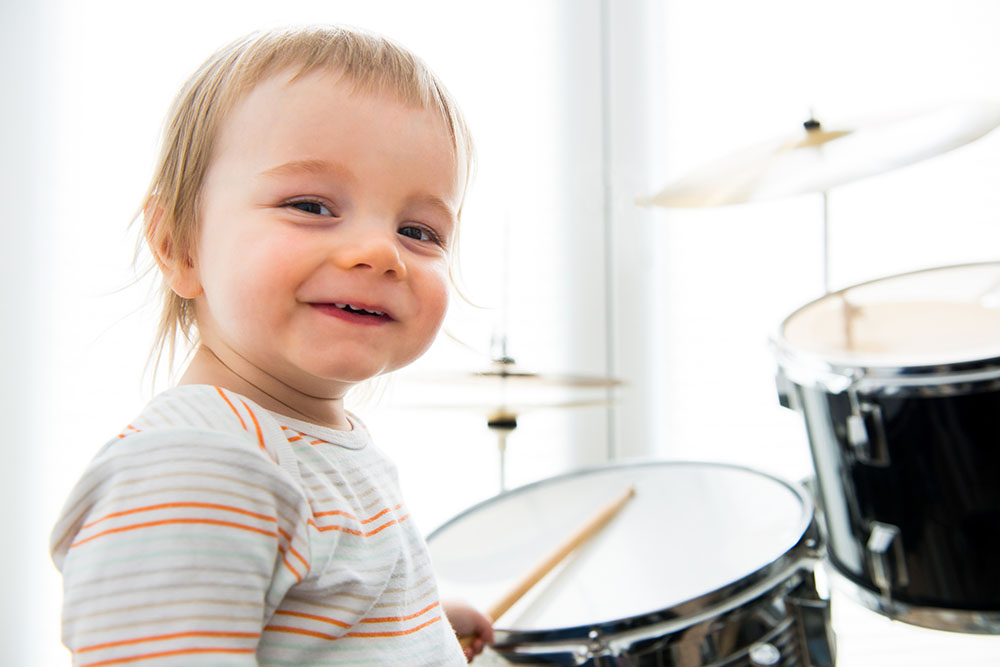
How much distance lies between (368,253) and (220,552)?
0.19 meters

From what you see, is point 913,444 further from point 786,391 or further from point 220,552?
point 220,552

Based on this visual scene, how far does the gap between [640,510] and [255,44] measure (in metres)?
0.73

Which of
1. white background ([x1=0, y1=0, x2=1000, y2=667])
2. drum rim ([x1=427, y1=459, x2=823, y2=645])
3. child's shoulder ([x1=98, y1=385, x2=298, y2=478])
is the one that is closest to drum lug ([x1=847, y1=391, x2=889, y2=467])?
Result: drum rim ([x1=427, y1=459, x2=823, y2=645])

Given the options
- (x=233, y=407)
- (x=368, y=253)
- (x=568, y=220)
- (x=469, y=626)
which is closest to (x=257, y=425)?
(x=233, y=407)

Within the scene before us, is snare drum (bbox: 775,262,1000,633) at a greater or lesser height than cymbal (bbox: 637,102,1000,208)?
lesser

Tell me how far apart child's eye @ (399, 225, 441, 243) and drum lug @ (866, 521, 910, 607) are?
2.15 feet

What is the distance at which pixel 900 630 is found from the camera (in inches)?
53.9

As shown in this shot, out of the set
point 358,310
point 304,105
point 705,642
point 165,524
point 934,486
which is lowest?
point 705,642

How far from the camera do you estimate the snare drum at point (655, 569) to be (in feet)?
2.23

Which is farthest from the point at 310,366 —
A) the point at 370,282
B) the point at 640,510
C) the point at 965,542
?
the point at 965,542

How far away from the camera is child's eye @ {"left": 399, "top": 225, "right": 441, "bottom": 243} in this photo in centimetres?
51

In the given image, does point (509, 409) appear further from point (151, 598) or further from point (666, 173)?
point (151, 598)

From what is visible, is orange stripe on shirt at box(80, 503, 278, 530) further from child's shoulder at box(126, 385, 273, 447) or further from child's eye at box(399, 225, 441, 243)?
child's eye at box(399, 225, 441, 243)

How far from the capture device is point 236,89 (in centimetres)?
48
